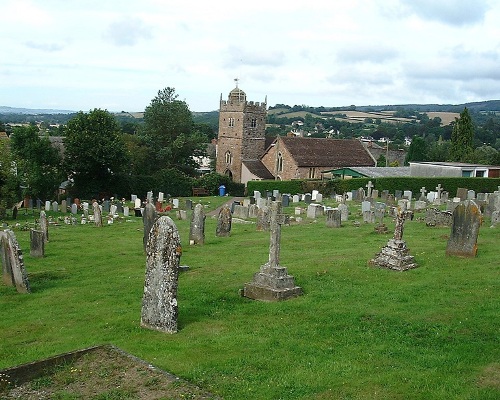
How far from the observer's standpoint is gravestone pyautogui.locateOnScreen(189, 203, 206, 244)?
70.4 feet

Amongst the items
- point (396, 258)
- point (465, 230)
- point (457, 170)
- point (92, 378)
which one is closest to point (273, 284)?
point (396, 258)

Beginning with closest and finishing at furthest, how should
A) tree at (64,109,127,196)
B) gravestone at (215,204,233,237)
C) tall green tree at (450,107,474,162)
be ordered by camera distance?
gravestone at (215,204,233,237)
tree at (64,109,127,196)
tall green tree at (450,107,474,162)

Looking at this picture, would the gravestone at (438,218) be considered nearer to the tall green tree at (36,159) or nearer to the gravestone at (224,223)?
the gravestone at (224,223)

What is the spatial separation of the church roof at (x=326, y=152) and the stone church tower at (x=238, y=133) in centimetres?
563

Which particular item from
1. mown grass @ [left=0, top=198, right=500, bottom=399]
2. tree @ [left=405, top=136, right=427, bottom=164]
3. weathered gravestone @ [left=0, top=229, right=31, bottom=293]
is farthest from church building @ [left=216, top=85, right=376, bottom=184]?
weathered gravestone @ [left=0, top=229, right=31, bottom=293]

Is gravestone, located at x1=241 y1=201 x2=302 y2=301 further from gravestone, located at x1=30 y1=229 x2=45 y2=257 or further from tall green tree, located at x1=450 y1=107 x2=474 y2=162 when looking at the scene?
tall green tree, located at x1=450 y1=107 x2=474 y2=162

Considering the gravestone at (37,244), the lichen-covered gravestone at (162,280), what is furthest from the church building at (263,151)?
the lichen-covered gravestone at (162,280)

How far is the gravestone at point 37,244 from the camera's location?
64.6 feet

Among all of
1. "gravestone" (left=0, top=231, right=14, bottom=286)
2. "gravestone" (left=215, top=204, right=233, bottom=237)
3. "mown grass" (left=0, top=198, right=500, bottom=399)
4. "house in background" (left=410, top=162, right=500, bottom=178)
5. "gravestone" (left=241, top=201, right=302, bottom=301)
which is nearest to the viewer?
"mown grass" (left=0, top=198, right=500, bottom=399)

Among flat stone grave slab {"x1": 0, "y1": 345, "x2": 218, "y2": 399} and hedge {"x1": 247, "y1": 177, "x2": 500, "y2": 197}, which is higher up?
hedge {"x1": 247, "y1": 177, "x2": 500, "y2": 197}

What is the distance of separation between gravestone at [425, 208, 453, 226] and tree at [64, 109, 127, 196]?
99.8 feet

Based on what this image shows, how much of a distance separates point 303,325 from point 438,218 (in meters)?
15.4

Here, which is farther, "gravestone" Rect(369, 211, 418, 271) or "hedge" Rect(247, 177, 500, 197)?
"hedge" Rect(247, 177, 500, 197)

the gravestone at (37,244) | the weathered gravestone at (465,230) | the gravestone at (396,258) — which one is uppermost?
the weathered gravestone at (465,230)
